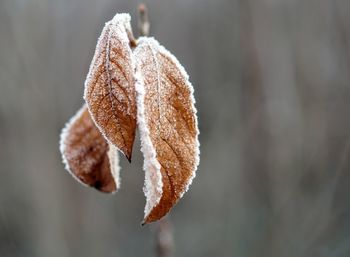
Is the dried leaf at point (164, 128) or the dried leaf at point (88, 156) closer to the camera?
the dried leaf at point (164, 128)

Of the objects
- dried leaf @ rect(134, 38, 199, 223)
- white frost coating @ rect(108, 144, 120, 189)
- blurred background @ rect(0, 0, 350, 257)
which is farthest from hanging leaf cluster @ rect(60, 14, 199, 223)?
blurred background @ rect(0, 0, 350, 257)

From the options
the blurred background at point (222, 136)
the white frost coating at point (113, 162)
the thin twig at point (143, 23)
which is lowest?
the white frost coating at point (113, 162)

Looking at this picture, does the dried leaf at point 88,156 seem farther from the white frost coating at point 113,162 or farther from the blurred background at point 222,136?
the blurred background at point 222,136

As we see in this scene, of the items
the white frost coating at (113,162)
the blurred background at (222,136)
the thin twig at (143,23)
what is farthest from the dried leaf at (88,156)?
the blurred background at (222,136)

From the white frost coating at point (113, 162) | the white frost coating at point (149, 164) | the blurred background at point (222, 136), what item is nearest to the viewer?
the white frost coating at point (149, 164)

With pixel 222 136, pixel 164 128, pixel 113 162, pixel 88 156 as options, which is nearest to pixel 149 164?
pixel 164 128

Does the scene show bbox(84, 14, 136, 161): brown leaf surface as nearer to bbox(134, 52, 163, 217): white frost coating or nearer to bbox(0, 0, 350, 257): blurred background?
bbox(134, 52, 163, 217): white frost coating

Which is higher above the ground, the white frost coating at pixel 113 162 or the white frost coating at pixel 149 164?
the white frost coating at pixel 113 162
